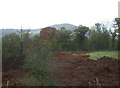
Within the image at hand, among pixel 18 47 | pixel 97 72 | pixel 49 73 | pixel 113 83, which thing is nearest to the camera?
pixel 49 73

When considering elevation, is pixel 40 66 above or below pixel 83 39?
below

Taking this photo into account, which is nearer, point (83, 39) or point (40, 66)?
point (40, 66)

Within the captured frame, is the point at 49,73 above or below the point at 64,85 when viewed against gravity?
above

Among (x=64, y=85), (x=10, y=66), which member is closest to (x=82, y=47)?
(x=10, y=66)

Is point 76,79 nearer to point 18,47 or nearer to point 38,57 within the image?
point 38,57

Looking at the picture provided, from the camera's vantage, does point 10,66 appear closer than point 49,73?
No

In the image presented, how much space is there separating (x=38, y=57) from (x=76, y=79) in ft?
4.68

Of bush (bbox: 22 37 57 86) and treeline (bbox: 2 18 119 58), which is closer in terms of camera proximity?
bush (bbox: 22 37 57 86)

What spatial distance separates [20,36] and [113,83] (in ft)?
15.1

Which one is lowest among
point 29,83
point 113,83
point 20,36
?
point 113,83

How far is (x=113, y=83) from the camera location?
3.24m

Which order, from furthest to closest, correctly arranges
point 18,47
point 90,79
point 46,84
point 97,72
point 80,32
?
point 80,32 → point 18,47 → point 97,72 → point 90,79 → point 46,84

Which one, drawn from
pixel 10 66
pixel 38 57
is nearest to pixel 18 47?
pixel 10 66

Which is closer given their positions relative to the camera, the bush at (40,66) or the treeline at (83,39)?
the bush at (40,66)
